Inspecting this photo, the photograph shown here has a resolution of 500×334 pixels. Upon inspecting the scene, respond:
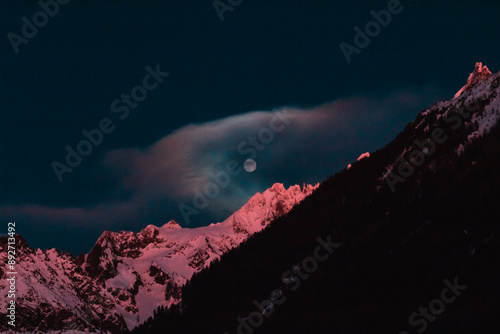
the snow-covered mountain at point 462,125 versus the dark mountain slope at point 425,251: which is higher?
the snow-covered mountain at point 462,125

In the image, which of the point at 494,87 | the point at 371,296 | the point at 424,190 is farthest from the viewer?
the point at 494,87

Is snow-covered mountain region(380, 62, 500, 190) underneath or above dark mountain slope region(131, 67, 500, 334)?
above

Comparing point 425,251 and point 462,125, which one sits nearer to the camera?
point 425,251

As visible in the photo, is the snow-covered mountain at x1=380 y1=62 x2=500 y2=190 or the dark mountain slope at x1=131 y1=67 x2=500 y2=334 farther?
the snow-covered mountain at x1=380 y1=62 x2=500 y2=190

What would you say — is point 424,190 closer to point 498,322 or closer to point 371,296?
point 371,296

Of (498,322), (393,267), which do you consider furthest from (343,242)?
(498,322)

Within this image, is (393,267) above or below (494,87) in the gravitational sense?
below

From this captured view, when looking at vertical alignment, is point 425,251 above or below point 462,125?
below

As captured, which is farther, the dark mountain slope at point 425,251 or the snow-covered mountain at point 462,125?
the snow-covered mountain at point 462,125

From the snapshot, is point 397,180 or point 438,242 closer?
point 438,242

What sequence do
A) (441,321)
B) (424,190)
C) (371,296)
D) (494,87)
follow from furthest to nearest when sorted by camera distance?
(494,87), (424,190), (371,296), (441,321)
